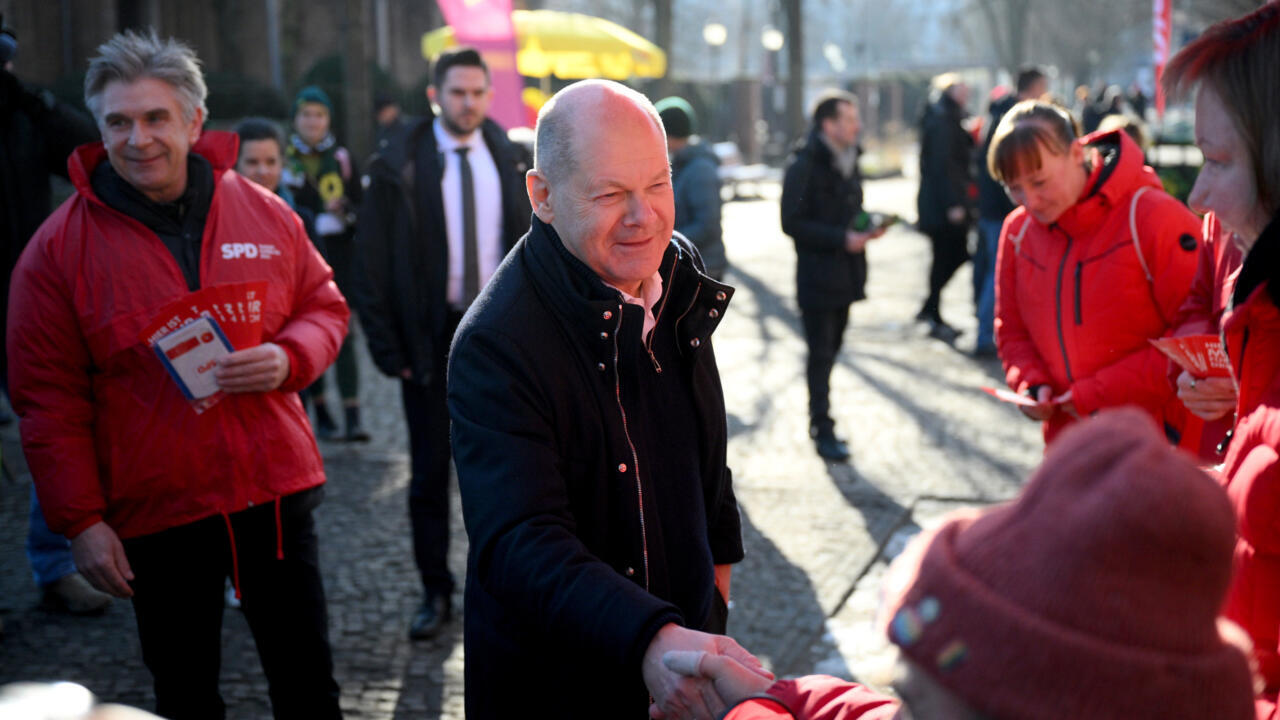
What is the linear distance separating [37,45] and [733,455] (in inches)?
563

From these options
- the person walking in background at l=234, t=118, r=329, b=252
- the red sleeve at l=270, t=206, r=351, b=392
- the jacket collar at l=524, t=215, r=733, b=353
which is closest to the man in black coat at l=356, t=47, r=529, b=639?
the red sleeve at l=270, t=206, r=351, b=392

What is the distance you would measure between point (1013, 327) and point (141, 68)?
3.07m

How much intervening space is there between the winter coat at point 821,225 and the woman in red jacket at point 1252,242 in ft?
16.7

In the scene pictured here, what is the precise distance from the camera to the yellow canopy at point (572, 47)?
19.2 m

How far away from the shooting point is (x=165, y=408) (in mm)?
3305

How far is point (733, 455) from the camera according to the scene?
7.68 meters

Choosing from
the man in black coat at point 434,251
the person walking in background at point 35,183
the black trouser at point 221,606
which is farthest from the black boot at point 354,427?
the black trouser at point 221,606

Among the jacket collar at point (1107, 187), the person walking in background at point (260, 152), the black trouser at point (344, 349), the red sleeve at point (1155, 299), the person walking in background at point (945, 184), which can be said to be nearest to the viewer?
the red sleeve at point (1155, 299)

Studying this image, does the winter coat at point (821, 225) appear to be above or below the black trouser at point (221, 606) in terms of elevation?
above

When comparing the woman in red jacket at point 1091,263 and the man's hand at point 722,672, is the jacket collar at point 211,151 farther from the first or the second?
the woman in red jacket at point 1091,263

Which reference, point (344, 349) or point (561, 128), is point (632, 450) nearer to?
point (561, 128)

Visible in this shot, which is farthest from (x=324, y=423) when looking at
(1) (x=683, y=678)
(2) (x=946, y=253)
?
(1) (x=683, y=678)

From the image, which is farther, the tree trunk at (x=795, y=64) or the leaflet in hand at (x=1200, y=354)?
the tree trunk at (x=795, y=64)

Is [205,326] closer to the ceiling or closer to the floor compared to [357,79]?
closer to the floor
